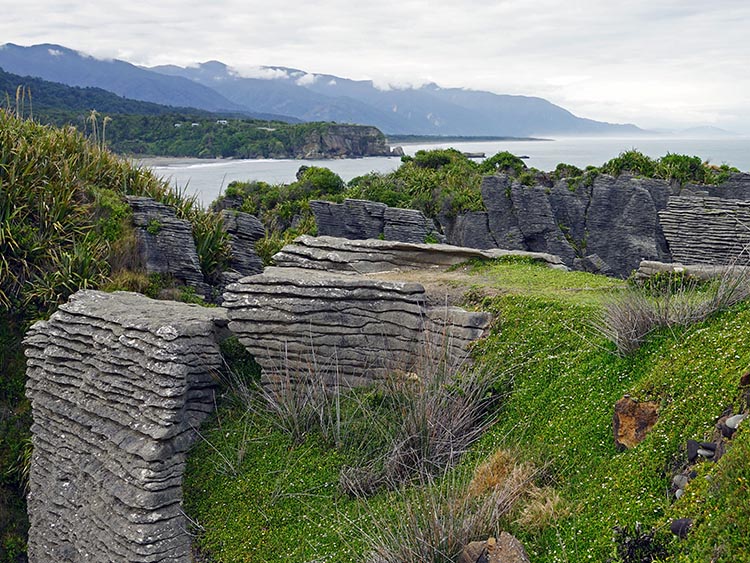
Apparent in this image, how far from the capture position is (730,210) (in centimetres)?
1741

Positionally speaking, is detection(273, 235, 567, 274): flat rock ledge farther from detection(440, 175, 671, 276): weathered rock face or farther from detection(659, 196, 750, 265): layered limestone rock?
detection(440, 175, 671, 276): weathered rock face

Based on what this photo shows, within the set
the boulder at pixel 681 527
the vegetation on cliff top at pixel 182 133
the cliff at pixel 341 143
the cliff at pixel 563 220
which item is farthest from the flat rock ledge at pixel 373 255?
the cliff at pixel 341 143

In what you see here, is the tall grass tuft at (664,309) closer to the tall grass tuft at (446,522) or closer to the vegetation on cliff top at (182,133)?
the tall grass tuft at (446,522)

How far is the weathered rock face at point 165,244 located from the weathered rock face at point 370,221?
9.38 metres

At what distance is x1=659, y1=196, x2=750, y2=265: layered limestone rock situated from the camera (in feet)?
51.3

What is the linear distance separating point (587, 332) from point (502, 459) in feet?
7.68

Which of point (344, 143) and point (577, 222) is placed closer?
point (577, 222)

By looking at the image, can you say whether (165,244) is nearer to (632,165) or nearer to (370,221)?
(370,221)

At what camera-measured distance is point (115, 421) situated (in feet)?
33.4

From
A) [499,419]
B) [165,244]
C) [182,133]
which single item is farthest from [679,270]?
[182,133]

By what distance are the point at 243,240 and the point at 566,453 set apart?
12.7 m

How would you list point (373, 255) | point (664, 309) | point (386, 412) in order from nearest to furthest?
point (664, 309)
point (386, 412)
point (373, 255)

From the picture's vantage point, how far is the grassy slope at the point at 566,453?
18.5ft

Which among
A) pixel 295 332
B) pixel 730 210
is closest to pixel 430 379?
pixel 295 332
